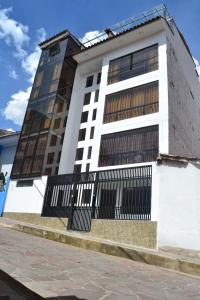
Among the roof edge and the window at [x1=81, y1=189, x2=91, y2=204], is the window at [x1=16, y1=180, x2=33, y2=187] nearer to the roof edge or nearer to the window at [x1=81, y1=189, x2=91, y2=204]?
the window at [x1=81, y1=189, x2=91, y2=204]

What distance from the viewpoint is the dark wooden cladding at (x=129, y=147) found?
52.3 ft

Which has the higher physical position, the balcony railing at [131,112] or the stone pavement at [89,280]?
the balcony railing at [131,112]

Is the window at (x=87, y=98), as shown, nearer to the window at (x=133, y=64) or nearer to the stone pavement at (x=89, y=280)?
the window at (x=133, y=64)

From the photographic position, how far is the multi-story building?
43.1 ft

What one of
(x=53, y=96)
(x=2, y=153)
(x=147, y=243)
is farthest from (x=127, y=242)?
(x=2, y=153)

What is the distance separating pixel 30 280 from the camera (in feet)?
14.7

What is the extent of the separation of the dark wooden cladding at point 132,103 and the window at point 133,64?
1410 mm

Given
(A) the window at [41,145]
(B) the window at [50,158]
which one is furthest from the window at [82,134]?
(A) the window at [41,145]

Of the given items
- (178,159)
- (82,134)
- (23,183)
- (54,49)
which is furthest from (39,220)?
(54,49)

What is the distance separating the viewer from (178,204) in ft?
35.4

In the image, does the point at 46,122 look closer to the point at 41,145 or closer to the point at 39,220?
the point at 41,145

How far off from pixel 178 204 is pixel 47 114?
13.7m

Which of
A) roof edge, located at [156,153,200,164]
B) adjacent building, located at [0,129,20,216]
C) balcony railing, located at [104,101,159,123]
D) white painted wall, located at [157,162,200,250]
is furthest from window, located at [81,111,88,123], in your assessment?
white painted wall, located at [157,162,200,250]

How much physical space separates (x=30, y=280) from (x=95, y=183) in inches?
365
